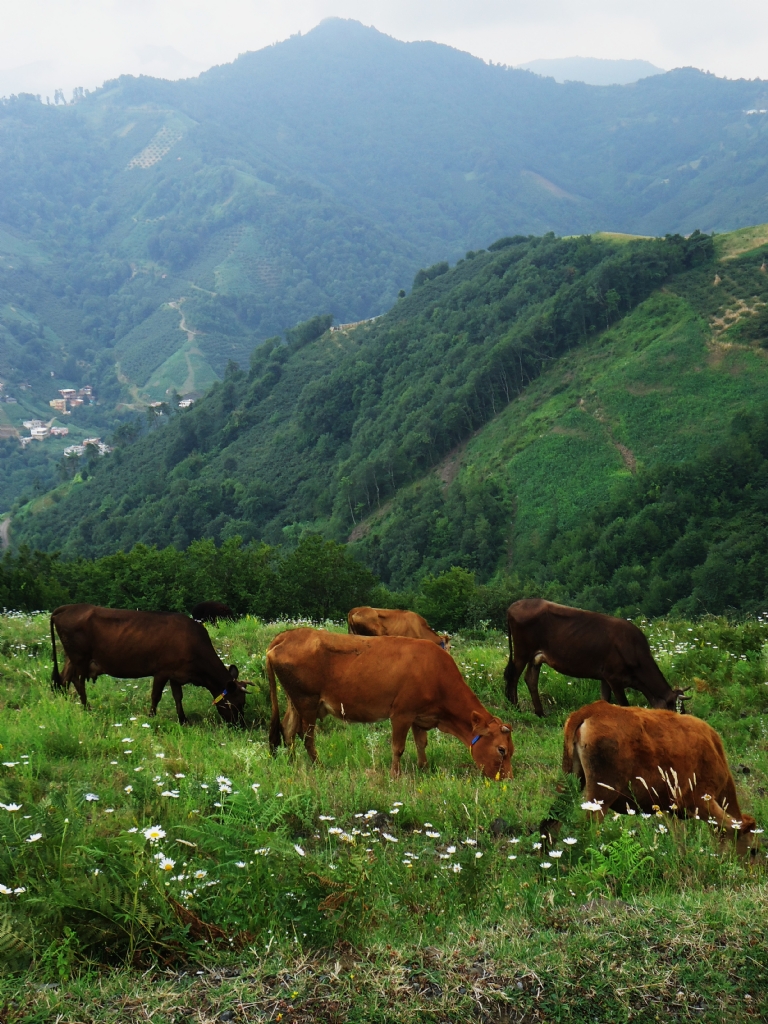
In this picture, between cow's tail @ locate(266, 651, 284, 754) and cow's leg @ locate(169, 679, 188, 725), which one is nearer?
cow's tail @ locate(266, 651, 284, 754)

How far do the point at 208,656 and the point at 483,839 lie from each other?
5836 millimetres

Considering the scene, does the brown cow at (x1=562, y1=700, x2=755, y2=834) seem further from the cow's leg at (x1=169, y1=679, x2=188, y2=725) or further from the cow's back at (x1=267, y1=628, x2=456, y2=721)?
the cow's leg at (x1=169, y1=679, x2=188, y2=725)

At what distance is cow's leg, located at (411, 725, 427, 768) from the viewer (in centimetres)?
920

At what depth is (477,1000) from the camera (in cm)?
412

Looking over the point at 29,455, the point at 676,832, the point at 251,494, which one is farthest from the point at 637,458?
the point at 29,455

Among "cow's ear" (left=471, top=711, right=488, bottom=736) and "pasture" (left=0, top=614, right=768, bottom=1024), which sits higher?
"pasture" (left=0, top=614, right=768, bottom=1024)

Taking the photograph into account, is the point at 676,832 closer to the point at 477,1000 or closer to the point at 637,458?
the point at 477,1000

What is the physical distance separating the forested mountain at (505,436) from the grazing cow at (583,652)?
5167 centimetres

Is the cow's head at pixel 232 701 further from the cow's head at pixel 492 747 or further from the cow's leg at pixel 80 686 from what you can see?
the cow's head at pixel 492 747

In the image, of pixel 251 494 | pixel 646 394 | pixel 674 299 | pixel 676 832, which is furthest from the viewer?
pixel 251 494

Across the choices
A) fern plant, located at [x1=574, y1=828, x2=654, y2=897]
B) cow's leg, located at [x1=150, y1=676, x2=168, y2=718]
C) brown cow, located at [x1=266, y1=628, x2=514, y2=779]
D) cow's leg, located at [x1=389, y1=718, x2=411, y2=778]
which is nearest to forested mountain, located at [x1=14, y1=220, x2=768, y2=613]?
cow's leg, located at [x1=150, y1=676, x2=168, y2=718]

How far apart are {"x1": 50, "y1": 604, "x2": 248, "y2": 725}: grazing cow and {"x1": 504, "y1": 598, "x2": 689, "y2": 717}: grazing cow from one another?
444cm

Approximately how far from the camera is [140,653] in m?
11.0

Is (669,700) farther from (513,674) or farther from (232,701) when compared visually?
(232,701)
